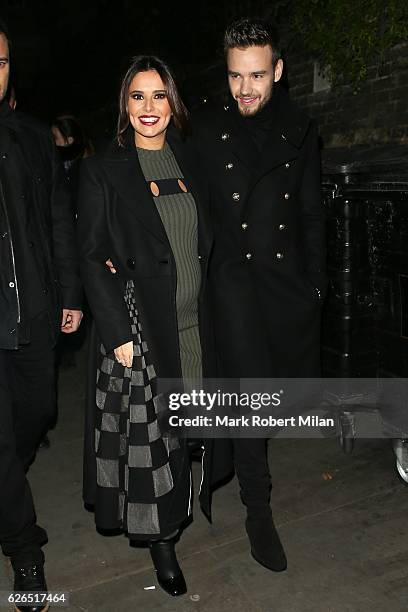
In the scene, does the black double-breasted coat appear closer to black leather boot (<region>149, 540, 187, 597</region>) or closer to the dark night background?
black leather boot (<region>149, 540, 187, 597</region>)

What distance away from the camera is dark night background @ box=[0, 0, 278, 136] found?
23.6 feet

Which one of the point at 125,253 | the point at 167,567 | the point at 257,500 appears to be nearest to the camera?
the point at 125,253

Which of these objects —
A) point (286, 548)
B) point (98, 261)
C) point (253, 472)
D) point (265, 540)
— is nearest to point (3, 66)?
point (98, 261)

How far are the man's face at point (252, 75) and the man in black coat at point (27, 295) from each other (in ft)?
2.68

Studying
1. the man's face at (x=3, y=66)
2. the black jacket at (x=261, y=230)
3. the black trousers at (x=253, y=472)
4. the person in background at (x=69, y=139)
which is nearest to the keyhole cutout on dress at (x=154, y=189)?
the black jacket at (x=261, y=230)

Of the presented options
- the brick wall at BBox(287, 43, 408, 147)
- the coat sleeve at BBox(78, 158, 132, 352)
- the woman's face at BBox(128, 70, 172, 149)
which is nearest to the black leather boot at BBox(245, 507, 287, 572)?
the coat sleeve at BBox(78, 158, 132, 352)

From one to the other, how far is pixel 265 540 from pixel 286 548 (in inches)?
5.5

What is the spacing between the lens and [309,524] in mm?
3082

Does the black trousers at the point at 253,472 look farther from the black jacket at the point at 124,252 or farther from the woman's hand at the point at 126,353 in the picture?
the woman's hand at the point at 126,353

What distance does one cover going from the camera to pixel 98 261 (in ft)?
8.41

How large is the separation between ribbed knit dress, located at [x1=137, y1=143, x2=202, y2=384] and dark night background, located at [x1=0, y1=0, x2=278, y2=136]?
0.34 meters

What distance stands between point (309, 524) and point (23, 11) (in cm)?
1733

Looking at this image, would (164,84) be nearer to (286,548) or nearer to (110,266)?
(110,266)

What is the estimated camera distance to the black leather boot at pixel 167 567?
2.67m
